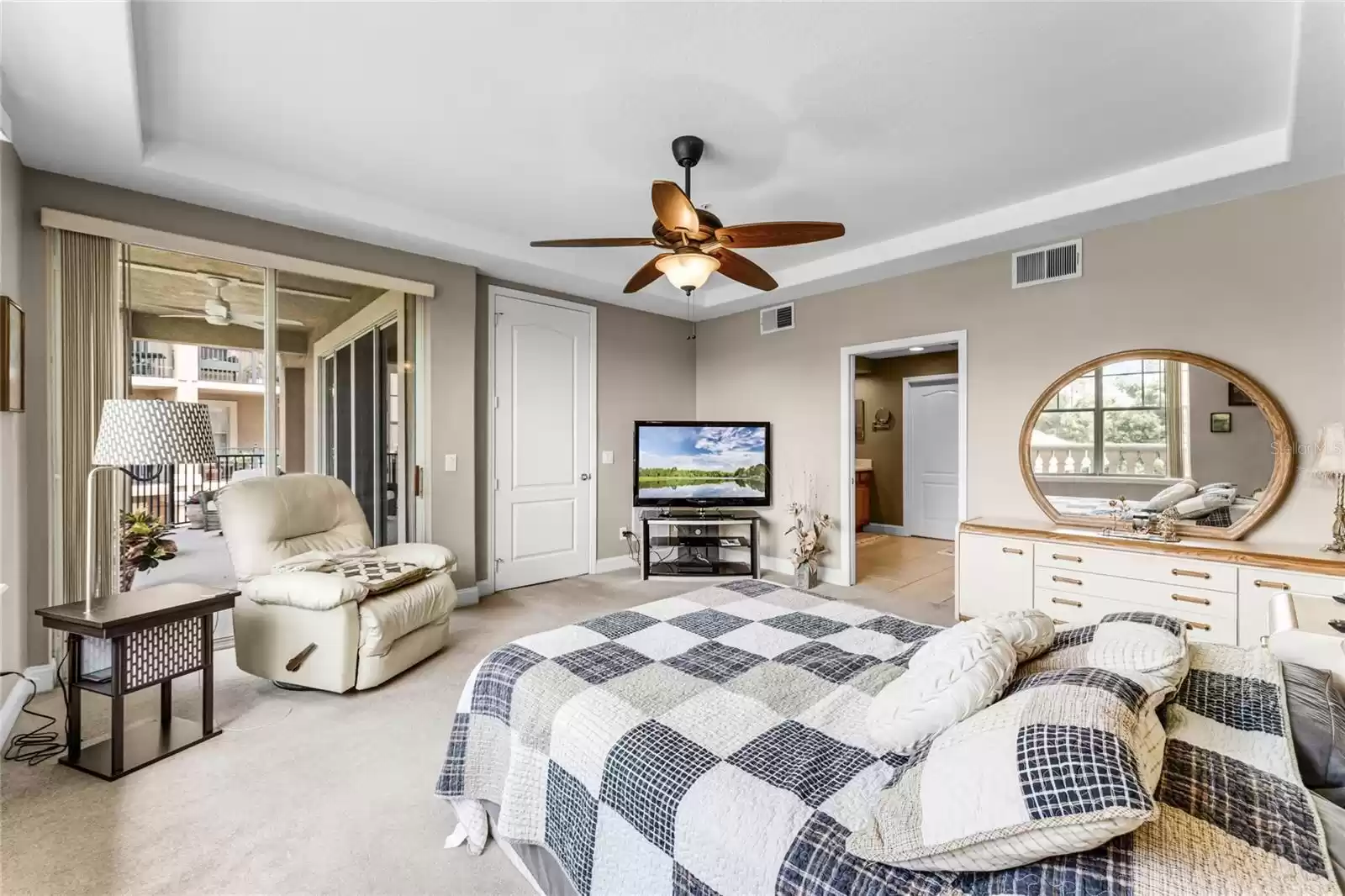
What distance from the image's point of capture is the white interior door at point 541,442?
484 centimetres

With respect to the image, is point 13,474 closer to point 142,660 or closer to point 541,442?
point 142,660

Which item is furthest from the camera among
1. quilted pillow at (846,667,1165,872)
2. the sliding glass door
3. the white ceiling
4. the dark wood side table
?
the sliding glass door

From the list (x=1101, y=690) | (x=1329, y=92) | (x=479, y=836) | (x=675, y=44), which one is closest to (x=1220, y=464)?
(x=1329, y=92)

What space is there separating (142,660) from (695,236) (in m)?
2.75

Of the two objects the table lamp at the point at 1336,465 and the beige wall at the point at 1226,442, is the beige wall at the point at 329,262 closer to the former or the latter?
the beige wall at the point at 1226,442

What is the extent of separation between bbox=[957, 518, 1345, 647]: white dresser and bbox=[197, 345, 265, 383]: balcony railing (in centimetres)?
446

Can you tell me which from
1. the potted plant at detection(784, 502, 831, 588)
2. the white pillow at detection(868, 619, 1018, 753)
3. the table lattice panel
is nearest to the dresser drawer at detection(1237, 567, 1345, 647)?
the white pillow at detection(868, 619, 1018, 753)

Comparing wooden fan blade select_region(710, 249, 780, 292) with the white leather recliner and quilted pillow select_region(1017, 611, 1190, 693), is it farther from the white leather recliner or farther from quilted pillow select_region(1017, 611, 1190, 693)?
the white leather recliner

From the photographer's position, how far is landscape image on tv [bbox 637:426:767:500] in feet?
17.7

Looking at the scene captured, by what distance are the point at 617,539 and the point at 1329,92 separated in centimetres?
504

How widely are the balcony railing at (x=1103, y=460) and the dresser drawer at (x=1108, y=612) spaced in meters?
0.78

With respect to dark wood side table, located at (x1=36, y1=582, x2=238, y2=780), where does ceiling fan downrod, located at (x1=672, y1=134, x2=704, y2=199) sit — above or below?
above

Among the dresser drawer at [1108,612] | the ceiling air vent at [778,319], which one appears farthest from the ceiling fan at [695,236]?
the ceiling air vent at [778,319]

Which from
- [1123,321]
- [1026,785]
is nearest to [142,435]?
[1026,785]
